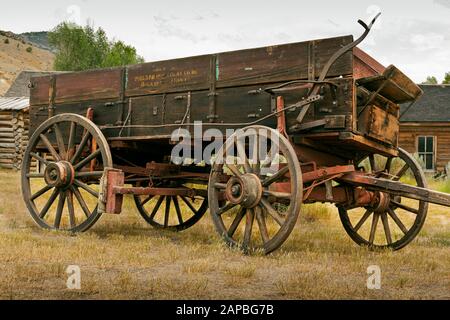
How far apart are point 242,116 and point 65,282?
264 cm

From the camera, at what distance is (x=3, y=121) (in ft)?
71.6

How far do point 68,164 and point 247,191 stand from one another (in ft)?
9.09

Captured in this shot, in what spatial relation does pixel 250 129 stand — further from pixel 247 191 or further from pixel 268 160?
pixel 247 191

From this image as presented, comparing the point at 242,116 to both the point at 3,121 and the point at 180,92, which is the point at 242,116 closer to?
the point at 180,92

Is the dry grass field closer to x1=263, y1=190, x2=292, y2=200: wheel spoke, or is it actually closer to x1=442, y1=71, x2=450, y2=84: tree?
x1=263, y1=190, x2=292, y2=200: wheel spoke

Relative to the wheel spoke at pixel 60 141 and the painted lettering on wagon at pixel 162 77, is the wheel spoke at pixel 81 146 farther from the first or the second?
the painted lettering on wagon at pixel 162 77

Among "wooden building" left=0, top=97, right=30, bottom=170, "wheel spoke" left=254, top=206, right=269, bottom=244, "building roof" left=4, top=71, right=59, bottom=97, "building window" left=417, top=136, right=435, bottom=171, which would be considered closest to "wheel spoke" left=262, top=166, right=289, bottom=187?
"wheel spoke" left=254, top=206, right=269, bottom=244

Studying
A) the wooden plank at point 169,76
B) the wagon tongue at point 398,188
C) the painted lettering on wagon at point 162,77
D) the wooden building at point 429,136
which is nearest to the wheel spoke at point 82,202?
the wooden plank at point 169,76

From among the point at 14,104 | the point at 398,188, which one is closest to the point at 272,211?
the point at 398,188

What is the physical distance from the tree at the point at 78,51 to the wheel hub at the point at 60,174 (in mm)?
39431

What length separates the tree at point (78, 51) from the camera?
4500cm

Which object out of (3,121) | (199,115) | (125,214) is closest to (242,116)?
(199,115)

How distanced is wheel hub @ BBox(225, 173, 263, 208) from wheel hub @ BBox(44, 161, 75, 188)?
2491 mm

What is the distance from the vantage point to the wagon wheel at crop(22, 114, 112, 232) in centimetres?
631
